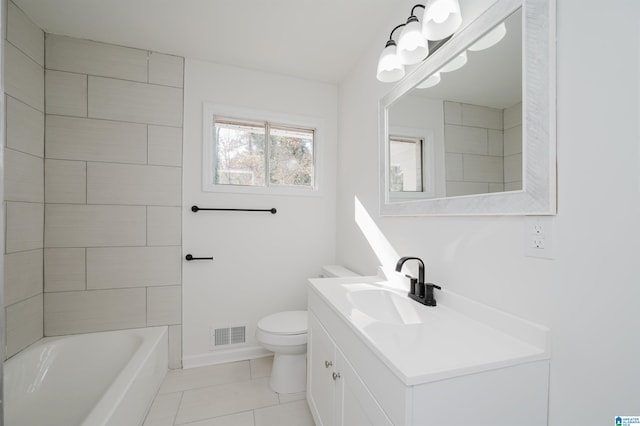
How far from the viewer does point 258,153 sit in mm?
2383

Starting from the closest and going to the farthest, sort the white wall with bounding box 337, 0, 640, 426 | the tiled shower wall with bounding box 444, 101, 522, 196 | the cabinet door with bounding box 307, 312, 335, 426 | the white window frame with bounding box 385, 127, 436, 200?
the white wall with bounding box 337, 0, 640, 426 < the tiled shower wall with bounding box 444, 101, 522, 196 < the cabinet door with bounding box 307, 312, 335, 426 < the white window frame with bounding box 385, 127, 436, 200

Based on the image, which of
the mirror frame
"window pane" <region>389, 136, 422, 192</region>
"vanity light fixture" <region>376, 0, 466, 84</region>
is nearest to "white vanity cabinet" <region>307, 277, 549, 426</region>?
the mirror frame

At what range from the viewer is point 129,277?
2.03 metres

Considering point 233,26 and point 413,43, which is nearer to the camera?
point 413,43

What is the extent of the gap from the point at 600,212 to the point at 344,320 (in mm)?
845

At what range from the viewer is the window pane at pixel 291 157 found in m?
2.42

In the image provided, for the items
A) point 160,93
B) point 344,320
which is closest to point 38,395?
point 344,320

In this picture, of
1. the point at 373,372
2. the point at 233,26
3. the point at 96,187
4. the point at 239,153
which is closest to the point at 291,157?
the point at 239,153

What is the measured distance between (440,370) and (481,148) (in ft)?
2.80

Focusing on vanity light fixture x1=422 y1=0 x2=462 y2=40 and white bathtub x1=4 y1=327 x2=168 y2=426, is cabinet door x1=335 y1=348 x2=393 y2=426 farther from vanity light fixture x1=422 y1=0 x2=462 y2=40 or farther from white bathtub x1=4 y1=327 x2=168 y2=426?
vanity light fixture x1=422 y1=0 x2=462 y2=40

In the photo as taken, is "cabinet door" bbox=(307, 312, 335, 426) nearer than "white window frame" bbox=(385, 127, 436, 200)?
Yes

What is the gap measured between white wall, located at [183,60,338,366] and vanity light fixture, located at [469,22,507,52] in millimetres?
1530

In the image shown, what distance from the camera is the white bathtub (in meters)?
1.42

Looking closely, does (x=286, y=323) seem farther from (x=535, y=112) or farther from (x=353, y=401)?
(x=535, y=112)
